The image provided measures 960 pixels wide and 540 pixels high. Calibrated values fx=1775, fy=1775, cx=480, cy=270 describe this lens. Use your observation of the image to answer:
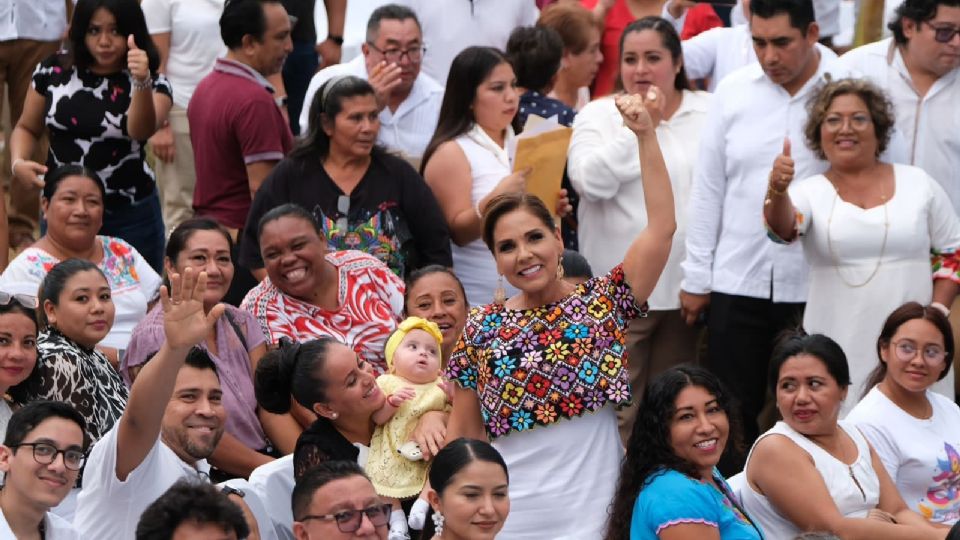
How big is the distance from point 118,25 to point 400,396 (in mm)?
2921

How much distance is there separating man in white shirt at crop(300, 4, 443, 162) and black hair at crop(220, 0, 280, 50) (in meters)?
0.39

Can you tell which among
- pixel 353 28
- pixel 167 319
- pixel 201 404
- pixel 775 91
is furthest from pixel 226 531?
pixel 353 28

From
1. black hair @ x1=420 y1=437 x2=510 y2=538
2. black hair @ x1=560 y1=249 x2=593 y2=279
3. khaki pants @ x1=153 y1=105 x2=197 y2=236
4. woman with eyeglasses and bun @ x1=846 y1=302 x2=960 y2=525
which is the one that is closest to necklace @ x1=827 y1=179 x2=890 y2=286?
woman with eyeglasses and bun @ x1=846 y1=302 x2=960 y2=525

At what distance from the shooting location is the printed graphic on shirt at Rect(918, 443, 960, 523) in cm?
633

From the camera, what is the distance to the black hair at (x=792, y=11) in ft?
23.9

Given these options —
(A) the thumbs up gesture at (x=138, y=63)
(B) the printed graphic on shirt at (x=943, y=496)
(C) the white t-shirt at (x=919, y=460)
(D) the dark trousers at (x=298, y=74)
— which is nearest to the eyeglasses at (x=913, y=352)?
(C) the white t-shirt at (x=919, y=460)

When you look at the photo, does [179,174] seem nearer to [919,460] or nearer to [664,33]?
[664,33]

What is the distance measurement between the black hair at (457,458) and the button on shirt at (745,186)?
2.42 metres

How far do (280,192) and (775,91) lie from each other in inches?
82.5

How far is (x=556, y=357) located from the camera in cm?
527

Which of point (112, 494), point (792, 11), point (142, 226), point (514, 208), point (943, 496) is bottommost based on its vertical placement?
point (943, 496)

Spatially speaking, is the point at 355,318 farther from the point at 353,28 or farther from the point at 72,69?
the point at 353,28

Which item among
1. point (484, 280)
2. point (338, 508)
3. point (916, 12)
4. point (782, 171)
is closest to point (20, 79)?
point (484, 280)

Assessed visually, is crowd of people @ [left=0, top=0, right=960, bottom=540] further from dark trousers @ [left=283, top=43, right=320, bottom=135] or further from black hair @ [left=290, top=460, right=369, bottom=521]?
dark trousers @ [left=283, top=43, right=320, bottom=135]
